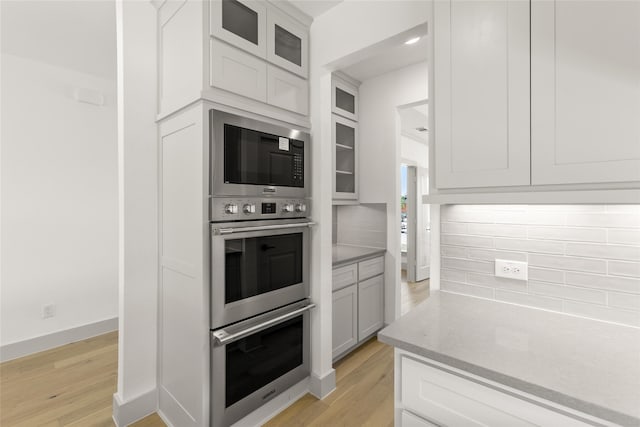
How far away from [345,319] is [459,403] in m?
1.73

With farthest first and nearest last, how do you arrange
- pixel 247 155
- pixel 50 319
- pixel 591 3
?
pixel 50 319
pixel 247 155
pixel 591 3

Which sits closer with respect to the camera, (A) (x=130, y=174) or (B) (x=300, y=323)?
(A) (x=130, y=174)

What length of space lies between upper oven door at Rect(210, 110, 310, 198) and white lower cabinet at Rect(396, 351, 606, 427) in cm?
119

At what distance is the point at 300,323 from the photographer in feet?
7.00

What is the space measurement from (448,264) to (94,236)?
3445 millimetres

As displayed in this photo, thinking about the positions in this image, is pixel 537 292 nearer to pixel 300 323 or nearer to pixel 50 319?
pixel 300 323

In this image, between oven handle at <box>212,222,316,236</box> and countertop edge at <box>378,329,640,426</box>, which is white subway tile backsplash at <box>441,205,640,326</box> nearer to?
countertop edge at <box>378,329,640,426</box>

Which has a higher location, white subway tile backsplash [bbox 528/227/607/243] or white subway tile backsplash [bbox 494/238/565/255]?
white subway tile backsplash [bbox 528/227/607/243]

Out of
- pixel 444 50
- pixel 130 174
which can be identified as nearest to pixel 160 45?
pixel 130 174

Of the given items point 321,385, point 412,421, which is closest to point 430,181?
point 412,421

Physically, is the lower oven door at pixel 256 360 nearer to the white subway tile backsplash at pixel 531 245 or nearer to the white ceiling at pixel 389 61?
the white subway tile backsplash at pixel 531 245

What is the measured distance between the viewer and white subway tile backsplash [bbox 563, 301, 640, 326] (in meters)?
1.16

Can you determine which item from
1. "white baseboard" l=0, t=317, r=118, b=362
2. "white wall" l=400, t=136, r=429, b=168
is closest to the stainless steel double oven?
"white baseboard" l=0, t=317, r=118, b=362

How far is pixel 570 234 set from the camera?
4.20 ft
